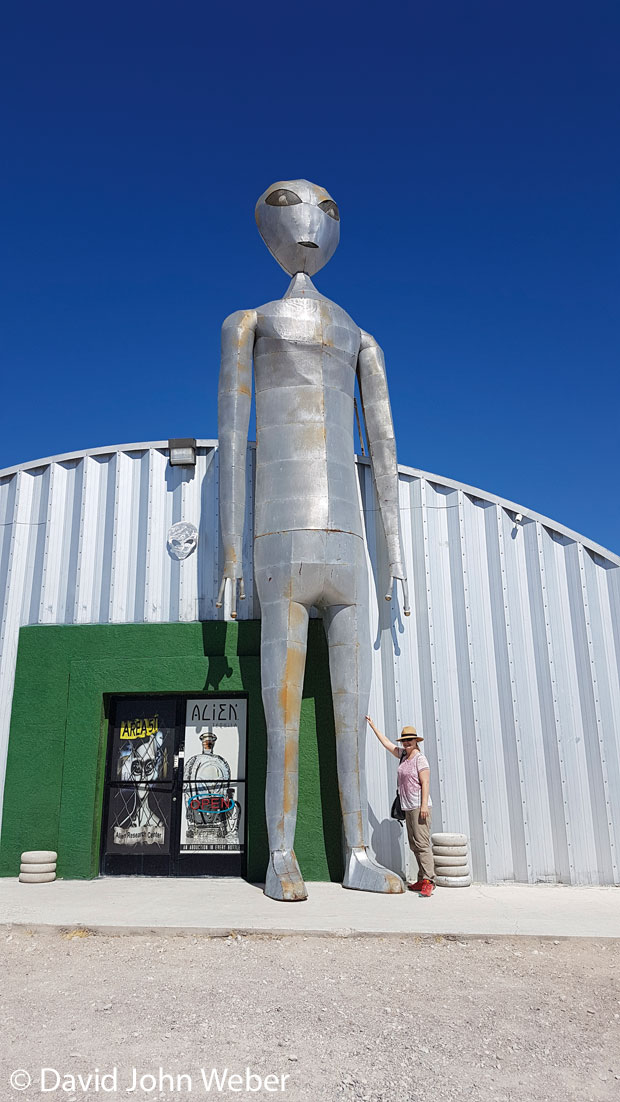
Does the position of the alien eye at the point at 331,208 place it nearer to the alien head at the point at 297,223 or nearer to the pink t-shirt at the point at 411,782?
the alien head at the point at 297,223

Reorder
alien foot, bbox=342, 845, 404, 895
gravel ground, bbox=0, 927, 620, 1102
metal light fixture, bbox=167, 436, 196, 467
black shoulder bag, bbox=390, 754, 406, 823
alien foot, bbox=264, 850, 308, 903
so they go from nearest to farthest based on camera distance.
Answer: gravel ground, bbox=0, 927, 620, 1102, alien foot, bbox=264, 850, 308, 903, alien foot, bbox=342, 845, 404, 895, black shoulder bag, bbox=390, 754, 406, 823, metal light fixture, bbox=167, 436, 196, 467

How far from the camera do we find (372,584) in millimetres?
9391

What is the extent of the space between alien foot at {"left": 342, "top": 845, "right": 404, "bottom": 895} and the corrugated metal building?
955 mm

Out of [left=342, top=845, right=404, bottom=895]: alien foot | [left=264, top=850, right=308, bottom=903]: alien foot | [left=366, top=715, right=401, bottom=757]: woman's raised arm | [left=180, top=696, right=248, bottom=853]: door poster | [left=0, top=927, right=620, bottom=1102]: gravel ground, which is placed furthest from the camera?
[left=180, top=696, right=248, bottom=853]: door poster

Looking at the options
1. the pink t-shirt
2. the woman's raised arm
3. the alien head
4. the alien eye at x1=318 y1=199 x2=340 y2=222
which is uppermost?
the alien eye at x1=318 y1=199 x2=340 y2=222

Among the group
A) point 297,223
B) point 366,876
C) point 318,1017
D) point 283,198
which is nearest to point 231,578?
point 366,876

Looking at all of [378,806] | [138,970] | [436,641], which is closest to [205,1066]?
[138,970]

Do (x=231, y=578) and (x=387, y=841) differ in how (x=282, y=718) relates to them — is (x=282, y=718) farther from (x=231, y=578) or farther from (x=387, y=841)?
(x=387, y=841)

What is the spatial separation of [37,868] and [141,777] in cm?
143

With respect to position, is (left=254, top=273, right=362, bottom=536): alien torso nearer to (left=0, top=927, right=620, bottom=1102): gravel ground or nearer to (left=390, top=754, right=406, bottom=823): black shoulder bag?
(left=390, top=754, right=406, bottom=823): black shoulder bag

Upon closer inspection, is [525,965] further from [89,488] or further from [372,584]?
[89,488]

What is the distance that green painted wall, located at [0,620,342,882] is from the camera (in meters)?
8.48

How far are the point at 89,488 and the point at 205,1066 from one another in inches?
297

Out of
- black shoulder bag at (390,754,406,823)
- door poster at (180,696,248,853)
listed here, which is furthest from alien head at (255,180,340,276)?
black shoulder bag at (390,754,406,823)
